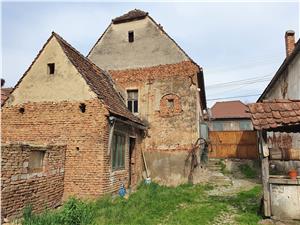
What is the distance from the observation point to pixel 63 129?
10094 mm

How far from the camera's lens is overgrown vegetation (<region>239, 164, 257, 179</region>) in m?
15.9

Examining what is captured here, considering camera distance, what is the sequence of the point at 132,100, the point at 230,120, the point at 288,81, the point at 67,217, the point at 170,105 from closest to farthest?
the point at 67,217, the point at 170,105, the point at 288,81, the point at 132,100, the point at 230,120

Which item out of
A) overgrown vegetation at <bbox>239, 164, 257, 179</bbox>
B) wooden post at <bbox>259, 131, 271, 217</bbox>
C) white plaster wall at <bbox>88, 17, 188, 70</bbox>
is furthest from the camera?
overgrown vegetation at <bbox>239, 164, 257, 179</bbox>

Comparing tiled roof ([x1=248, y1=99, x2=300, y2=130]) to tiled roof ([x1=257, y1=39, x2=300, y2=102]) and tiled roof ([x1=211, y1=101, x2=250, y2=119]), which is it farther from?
tiled roof ([x1=211, y1=101, x2=250, y2=119])

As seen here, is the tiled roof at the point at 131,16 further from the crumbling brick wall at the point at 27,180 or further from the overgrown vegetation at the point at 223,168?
the overgrown vegetation at the point at 223,168

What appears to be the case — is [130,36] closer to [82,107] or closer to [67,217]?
[82,107]

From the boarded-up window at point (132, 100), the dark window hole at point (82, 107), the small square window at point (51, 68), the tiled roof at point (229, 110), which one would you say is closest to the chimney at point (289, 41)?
the boarded-up window at point (132, 100)

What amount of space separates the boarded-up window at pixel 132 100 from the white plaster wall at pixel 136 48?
60.0 inches

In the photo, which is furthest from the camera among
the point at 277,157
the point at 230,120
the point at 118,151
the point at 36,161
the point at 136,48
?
the point at 230,120

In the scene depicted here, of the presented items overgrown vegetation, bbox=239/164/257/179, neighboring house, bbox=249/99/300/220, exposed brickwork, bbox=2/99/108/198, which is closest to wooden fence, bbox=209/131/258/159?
overgrown vegetation, bbox=239/164/257/179

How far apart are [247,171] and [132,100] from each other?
27.7 feet

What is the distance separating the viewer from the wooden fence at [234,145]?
19234 millimetres

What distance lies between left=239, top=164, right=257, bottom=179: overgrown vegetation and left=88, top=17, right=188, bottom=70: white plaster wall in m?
8.07

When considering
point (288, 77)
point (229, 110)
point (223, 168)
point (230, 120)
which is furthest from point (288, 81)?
point (229, 110)
